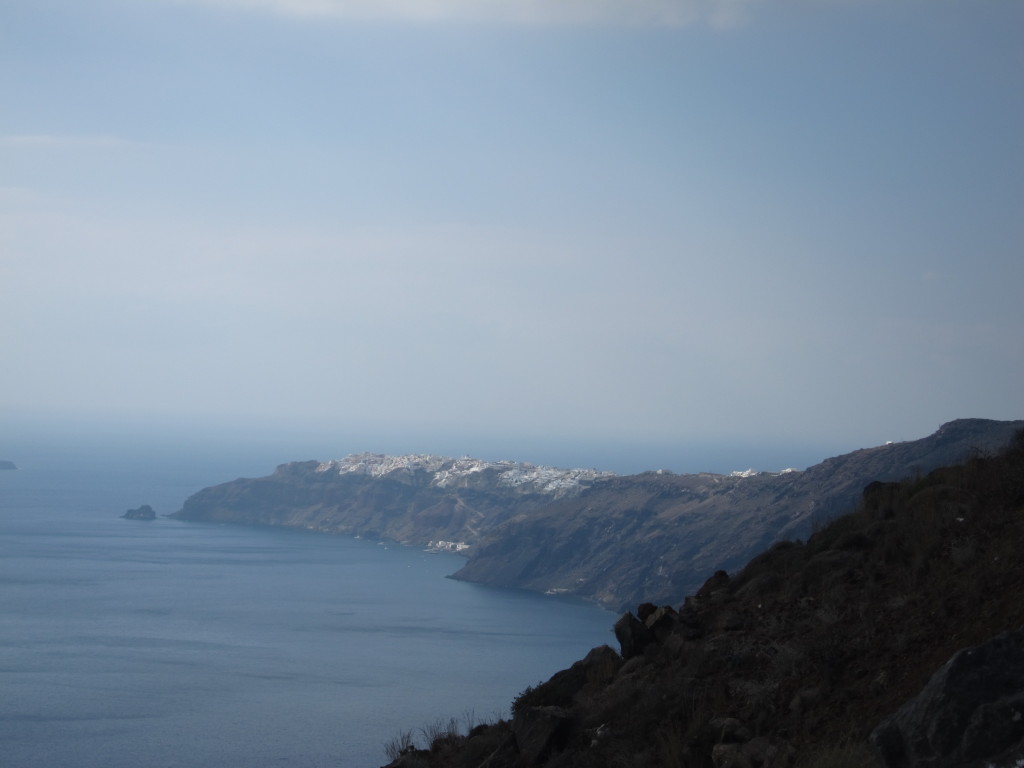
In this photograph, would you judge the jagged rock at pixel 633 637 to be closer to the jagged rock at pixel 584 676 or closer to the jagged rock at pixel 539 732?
the jagged rock at pixel 584 676

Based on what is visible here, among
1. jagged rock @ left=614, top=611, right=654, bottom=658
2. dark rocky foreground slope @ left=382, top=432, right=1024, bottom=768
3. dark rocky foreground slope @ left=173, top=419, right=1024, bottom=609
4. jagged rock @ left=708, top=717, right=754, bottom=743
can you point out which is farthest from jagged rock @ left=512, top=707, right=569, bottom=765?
dark rocky foreground slope @ left=173, top=419, right=1024, bottom=609

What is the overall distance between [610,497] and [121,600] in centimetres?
6294

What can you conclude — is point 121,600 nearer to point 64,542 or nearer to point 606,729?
point 64,542

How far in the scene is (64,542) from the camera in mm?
102000

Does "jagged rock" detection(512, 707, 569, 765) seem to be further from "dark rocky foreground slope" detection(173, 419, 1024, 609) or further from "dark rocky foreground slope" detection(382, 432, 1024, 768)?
"dark rocky foreground slope" detection(173, 419, 1024, 609)

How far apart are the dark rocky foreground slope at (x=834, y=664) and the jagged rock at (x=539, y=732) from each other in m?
0.02

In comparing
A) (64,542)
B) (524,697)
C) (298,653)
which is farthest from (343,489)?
(524,697)

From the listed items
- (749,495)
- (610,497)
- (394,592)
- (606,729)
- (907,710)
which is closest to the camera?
(907,710)

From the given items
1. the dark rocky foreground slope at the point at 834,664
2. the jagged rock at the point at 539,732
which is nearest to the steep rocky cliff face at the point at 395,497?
the dark rocky foreground slope at the point at 834,664

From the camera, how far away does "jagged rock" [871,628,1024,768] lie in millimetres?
5180

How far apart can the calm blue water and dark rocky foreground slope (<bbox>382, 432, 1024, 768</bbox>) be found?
75.5 ft

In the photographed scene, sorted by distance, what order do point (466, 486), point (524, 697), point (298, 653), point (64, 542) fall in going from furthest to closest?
1. point (466, 486)
2. point (64, 542)
3. point (298, 653)
4. point (524, 697)

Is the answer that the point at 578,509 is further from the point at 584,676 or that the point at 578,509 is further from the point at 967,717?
the point at 967,717

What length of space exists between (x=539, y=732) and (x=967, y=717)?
4845 millimetres
